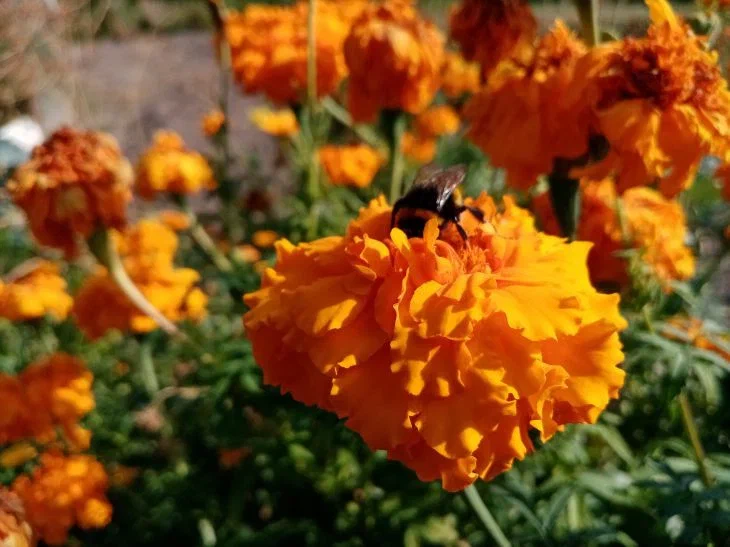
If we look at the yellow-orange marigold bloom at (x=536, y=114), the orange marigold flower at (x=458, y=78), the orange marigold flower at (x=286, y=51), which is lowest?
the orange marigold flower at (x=458, y=78)

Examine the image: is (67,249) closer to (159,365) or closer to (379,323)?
(159,365)

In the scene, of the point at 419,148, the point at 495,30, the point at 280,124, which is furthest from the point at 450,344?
the point at 419,148

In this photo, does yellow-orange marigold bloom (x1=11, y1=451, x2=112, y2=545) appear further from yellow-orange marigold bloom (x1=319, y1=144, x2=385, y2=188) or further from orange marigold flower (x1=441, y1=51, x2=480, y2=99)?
orange marigold flower (x1=441, y1=51, x2=480, y2=99)

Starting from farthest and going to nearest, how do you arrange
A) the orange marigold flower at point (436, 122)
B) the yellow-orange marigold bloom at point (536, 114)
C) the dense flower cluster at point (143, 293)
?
the orange marigold flower at point (436, 122) → the dense flower cluster at point (143, 293) → the yellow-orange marigold bloom at point (536, 114)

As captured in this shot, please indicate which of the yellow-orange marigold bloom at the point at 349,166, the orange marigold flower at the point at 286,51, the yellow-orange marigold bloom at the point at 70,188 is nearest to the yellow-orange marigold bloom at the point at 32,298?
the yellow-orange marigold bloom at the point at 70,188

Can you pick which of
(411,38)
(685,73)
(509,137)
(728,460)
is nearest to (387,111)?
(411,38)

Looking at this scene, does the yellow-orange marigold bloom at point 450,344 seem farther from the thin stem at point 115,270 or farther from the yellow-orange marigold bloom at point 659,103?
the thin stem at point 115,270

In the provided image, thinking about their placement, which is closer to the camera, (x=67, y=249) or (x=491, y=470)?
(x=491, y=470)
